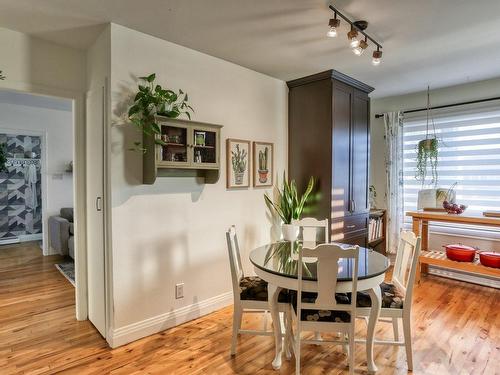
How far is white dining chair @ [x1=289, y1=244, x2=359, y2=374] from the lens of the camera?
1792 mm

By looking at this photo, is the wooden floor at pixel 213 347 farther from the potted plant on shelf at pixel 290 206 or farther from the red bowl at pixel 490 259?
the potted plant on shelf at pixel 290 206

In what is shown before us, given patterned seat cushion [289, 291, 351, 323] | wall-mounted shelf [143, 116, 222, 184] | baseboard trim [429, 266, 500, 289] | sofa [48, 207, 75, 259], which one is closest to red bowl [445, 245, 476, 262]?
baseboard trim [429, 266, 500, 289]

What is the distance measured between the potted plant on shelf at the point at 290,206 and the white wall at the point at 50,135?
13.1ft

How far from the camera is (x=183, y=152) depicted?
2588 millimetres

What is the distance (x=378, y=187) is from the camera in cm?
477

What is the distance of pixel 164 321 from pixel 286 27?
2.63m

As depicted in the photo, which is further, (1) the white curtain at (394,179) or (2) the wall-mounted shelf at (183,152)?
(1) the white curtain at (394,179)

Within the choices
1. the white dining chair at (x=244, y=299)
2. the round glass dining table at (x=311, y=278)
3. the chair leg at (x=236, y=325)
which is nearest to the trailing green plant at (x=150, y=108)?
the white dining chair at (x=244, y=299)

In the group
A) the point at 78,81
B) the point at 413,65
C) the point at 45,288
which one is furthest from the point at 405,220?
the point at 45,288

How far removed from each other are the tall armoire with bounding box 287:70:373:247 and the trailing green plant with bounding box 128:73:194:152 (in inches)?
64.5

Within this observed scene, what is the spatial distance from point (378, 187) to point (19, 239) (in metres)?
6.64

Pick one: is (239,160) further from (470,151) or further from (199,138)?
(470,151)

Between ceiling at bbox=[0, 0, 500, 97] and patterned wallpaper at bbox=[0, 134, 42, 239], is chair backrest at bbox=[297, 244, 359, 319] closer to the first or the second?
ceiling at bbox=[0, 0, 500, 97]

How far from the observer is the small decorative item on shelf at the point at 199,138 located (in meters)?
2.64
